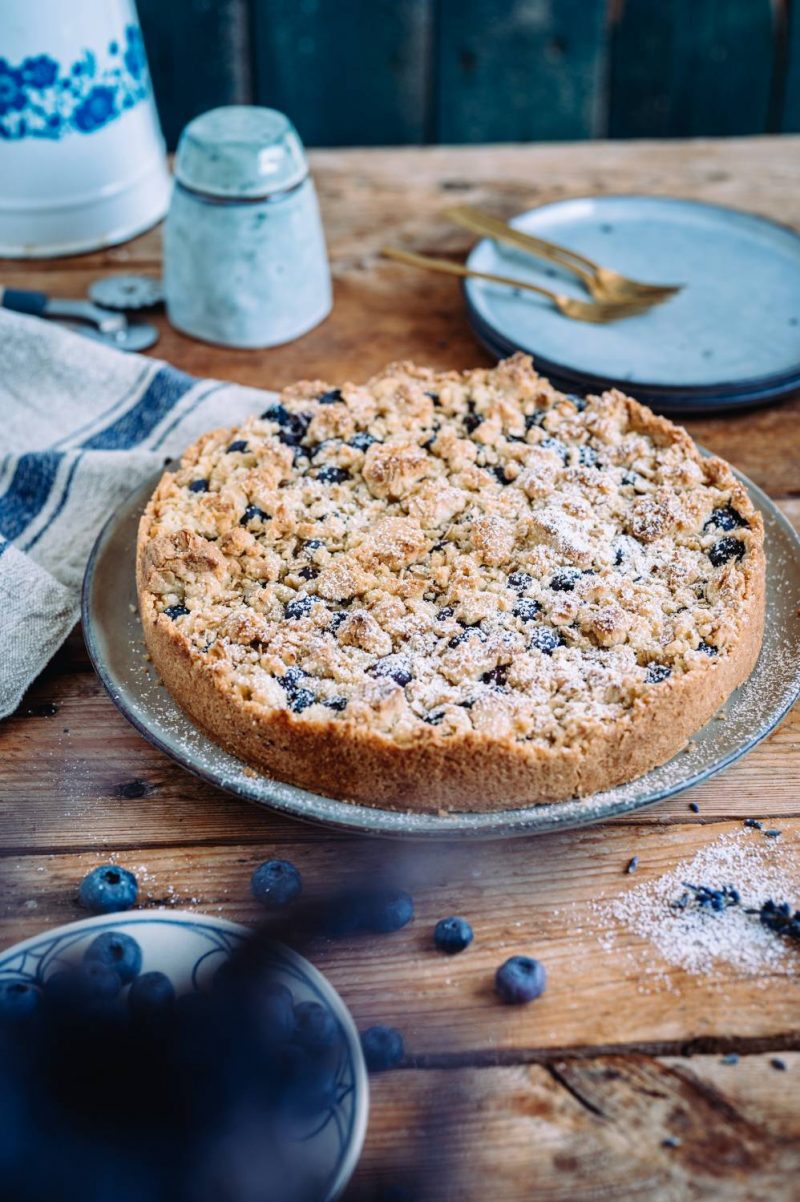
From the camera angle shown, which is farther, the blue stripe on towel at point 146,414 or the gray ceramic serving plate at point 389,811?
the blue stripe on towel at point 146,414

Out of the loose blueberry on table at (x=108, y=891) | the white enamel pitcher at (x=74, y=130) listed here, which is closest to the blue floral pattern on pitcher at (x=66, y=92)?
the white enamel pitcher at (x=74, y=130)

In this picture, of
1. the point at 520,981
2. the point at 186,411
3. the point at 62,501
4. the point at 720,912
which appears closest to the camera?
the point at 520,981

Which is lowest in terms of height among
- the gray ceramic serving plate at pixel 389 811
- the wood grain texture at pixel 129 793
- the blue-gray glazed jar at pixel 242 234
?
the wood grain texture at pixel 129 793

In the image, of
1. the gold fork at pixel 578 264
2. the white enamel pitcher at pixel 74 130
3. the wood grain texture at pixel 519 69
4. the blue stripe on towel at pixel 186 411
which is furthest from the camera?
the wood grain texture at pixel 519 69

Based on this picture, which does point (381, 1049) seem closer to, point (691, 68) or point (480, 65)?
point (480, 65)

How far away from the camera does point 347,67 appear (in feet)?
14.8

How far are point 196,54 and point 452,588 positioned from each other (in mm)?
3454

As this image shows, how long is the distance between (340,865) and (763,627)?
75 cm

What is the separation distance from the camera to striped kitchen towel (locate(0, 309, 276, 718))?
83.2 inches

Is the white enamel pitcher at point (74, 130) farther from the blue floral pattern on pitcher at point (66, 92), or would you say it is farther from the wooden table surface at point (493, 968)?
the wooden table surface at point (493, 968)

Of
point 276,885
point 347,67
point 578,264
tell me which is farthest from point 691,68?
point 276,885

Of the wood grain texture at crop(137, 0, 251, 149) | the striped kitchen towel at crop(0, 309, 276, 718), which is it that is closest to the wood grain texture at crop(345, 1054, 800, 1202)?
the striped kitchen towel at crop(0, 309, 276, 718)

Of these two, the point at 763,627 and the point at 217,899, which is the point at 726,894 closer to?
the point at 763,627

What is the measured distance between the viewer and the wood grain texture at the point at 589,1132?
1.24m
